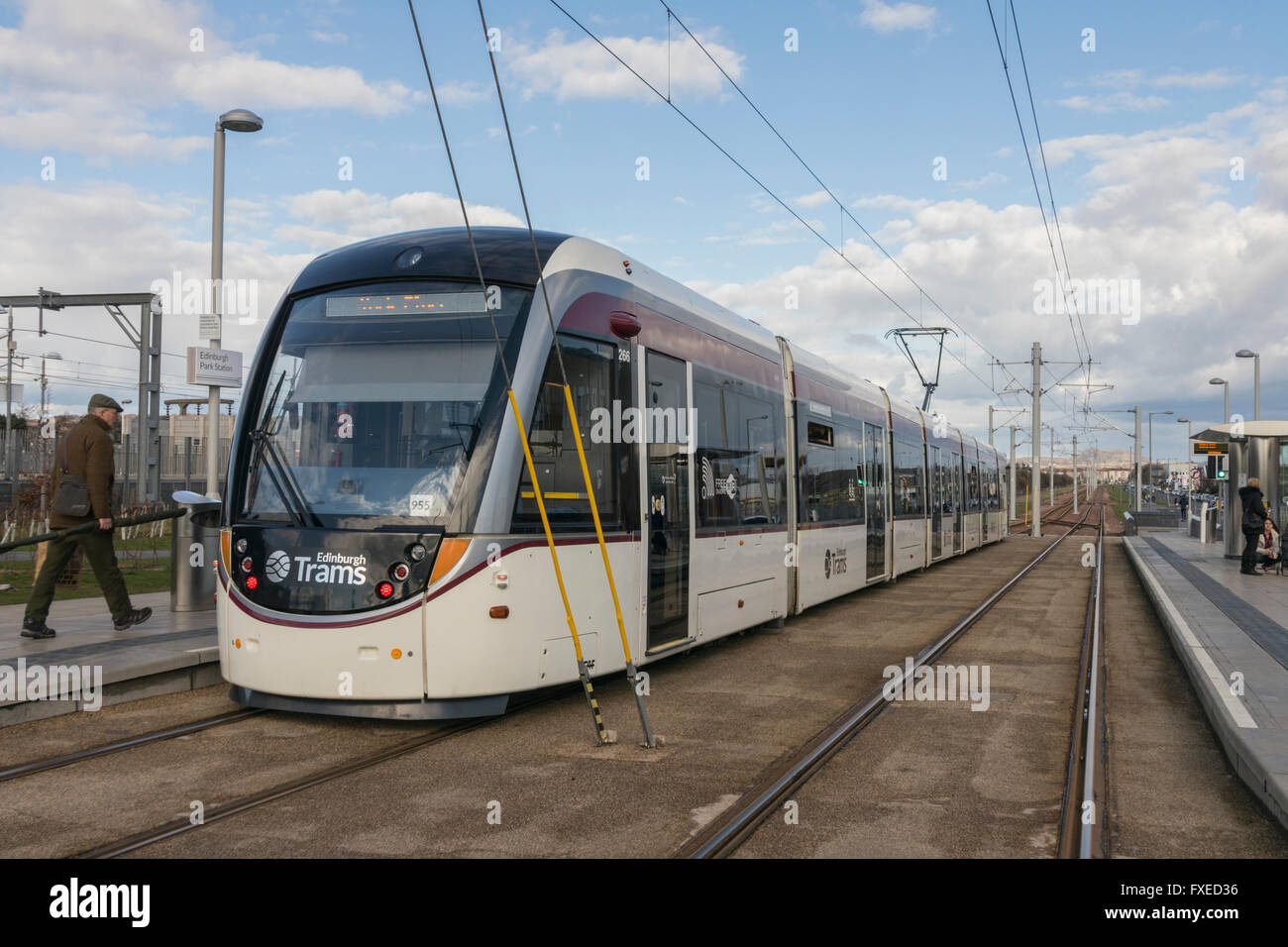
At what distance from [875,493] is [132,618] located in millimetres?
11258

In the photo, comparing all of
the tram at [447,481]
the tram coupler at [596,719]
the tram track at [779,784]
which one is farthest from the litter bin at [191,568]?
the tram track at [779,784]

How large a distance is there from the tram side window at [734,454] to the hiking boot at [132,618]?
199 inches

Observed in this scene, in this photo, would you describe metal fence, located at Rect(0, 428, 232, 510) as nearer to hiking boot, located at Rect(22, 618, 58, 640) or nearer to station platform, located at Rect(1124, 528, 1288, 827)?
hiking boot, located at Rect(22, 618, 58, 640)

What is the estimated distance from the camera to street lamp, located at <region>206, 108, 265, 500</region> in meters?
13.1

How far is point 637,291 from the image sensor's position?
8734 millimetres

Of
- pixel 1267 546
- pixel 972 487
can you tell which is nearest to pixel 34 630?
pixel 1267 546

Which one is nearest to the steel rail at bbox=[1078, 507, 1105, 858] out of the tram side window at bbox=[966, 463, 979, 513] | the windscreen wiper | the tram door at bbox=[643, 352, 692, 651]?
the tram door at bbox=[643, 352, 692, 651]

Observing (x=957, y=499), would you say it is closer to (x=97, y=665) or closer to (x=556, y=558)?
(x=556, y=558)

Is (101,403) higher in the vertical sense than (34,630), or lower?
higher

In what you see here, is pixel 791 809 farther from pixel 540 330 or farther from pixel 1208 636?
pixel 1208 636

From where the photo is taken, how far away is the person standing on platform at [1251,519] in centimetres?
1941

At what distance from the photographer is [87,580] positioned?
50.0 ft
